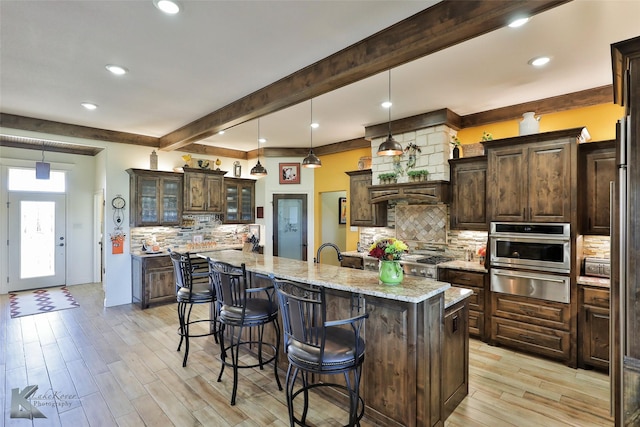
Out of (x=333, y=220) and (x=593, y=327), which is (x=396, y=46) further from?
(x=333, y=220)

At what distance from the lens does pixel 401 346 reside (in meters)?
2.30

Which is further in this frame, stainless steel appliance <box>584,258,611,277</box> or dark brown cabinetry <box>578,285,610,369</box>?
stainless steel appliance <box>584,258,611,277</box>

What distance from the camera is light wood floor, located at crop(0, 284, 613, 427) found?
255cm

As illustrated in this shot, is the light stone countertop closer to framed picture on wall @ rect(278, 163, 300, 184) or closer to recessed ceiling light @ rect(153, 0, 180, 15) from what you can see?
recessed ceiling light @ rect(153, 0, 180, 15)

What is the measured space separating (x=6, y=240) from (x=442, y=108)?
850 centimetres

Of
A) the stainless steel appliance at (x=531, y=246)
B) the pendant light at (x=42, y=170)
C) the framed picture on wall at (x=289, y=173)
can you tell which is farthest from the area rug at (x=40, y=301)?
the stainless steel appliance at (x=531, y=246)

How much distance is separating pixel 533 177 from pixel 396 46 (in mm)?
2451

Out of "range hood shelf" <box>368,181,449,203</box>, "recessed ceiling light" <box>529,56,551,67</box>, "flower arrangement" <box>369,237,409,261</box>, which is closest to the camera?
"flower arrangement" <box>369,237,409,261</box>

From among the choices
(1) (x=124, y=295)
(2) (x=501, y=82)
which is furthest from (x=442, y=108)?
(1) (x=124, y=295)

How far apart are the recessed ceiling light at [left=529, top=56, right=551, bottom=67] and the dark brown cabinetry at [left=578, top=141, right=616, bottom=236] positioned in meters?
1.06

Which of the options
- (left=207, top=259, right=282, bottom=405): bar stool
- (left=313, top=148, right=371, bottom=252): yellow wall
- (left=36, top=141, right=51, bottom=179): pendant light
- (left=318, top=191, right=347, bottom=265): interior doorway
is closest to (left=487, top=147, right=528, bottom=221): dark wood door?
(left=313, top=148, right=371, bottom=252): yellow wall

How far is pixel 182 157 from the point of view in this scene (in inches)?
259

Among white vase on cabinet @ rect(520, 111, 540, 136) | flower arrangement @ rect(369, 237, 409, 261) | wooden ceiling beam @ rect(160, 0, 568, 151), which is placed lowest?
flower arrangement @ rect(369, 237, 409, 261)

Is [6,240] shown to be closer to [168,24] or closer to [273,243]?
[273,243]
